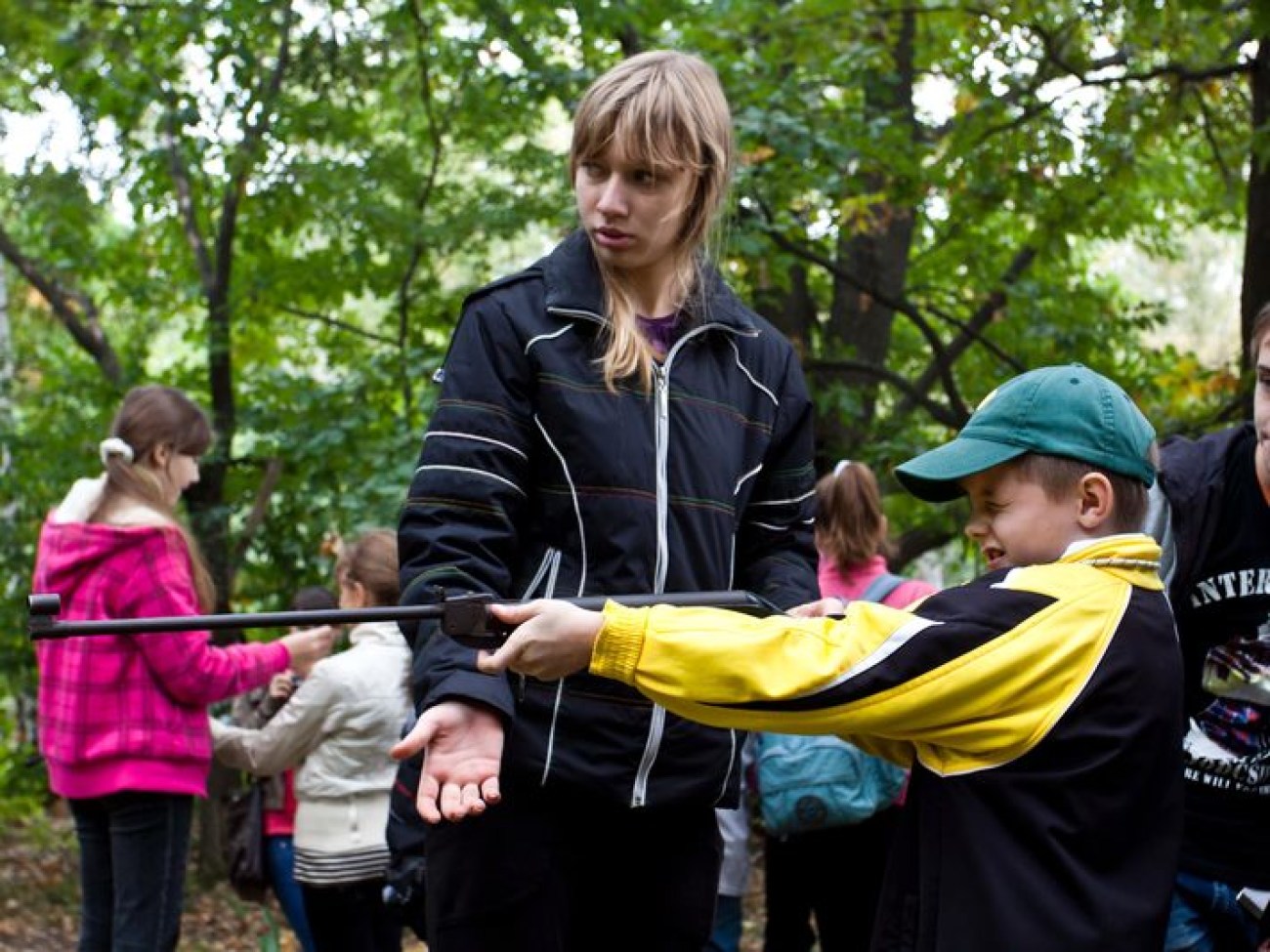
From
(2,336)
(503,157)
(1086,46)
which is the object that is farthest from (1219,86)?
(2,336)

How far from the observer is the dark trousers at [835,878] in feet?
18.0

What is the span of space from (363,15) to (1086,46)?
159 inches

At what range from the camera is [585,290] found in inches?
108

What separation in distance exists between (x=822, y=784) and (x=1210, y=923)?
217cm

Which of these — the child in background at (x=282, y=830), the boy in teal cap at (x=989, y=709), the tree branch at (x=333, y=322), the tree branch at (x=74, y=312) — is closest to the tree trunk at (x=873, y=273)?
the tree branch at (x=333, y=322)

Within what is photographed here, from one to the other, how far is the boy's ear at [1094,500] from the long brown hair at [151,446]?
315 cm

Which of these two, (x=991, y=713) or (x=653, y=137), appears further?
(x=653, y=137)

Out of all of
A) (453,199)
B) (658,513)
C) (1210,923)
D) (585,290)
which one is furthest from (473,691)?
(453,199)

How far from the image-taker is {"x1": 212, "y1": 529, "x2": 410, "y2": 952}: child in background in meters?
5.33

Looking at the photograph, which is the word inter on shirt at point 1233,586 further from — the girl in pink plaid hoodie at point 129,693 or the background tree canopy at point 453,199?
the background tree canopy at point 453,199

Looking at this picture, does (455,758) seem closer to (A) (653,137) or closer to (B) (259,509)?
(A) (653,137)

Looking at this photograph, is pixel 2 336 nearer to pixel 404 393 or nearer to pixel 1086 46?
pixel 404 393

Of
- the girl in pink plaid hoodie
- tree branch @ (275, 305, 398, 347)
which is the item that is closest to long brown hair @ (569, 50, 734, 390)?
the girl in pink plaid hoodie

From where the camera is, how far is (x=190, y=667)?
4.85m
